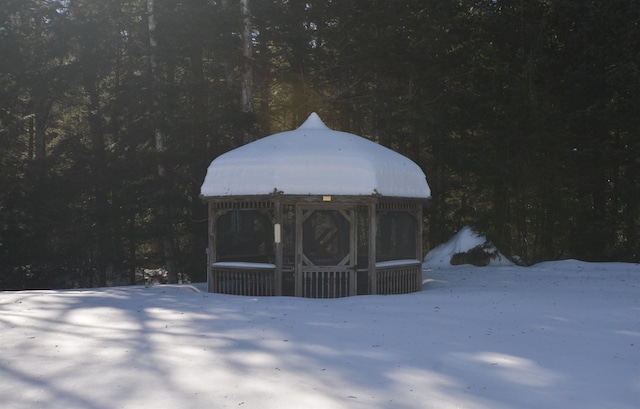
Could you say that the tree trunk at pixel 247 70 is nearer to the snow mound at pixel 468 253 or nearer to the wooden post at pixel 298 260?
the wooden post at pixel 298 260

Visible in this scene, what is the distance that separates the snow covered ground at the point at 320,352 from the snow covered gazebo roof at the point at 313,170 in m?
2.94

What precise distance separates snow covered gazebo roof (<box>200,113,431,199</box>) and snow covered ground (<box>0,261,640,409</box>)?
9.65ft

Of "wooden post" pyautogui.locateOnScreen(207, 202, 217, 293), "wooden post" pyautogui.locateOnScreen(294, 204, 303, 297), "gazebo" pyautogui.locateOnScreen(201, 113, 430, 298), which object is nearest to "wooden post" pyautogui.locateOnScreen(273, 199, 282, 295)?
"gazebo" pyautogui.locateOnScreen(201, 113, 430, 298)

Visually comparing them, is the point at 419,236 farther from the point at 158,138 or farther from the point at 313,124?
the point at 158,138

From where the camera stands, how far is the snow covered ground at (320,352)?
7613 mm

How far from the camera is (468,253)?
28.7 metres

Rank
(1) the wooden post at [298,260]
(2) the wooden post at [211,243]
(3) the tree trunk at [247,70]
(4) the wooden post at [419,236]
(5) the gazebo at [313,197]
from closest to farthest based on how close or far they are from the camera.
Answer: (5) the gazebo at [313,197] → (1) the wooden post at [298,260] → (2) the wooden post at [211,243] → (4) the wooden post at [419,236] → (3) the tree trunk at [247,70]

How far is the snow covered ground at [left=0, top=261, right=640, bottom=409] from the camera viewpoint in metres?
7.61

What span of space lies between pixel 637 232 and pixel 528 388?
2964 centimetres

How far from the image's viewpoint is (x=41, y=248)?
99.7 feet

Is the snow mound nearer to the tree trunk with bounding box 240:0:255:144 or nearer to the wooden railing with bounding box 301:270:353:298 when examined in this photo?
the tree trunk with bounding box 240:0:255:144

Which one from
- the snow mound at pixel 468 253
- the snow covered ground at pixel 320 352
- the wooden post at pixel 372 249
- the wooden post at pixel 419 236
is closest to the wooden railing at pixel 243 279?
the snow covered ground at pixel 320 352

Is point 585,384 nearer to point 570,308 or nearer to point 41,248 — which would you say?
point 570,308

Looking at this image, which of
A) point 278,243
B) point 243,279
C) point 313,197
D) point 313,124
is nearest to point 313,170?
point 313,197
